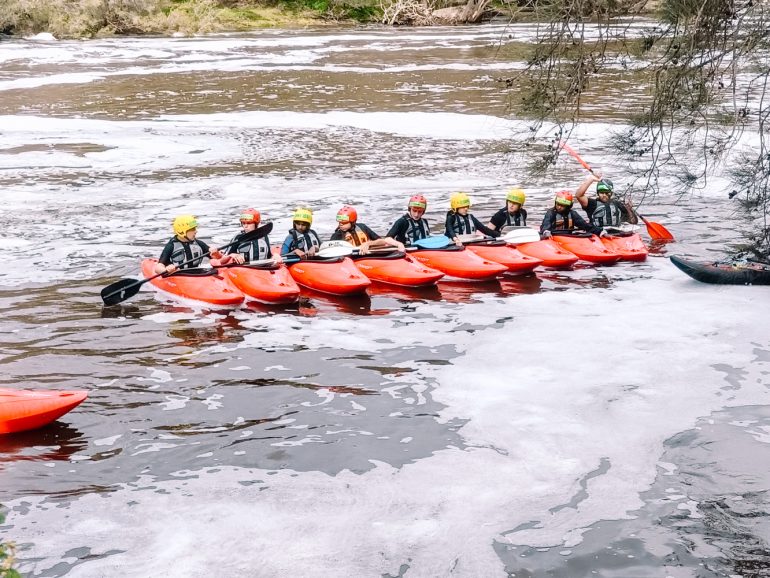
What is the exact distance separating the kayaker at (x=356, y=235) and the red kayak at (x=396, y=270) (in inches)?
5.0

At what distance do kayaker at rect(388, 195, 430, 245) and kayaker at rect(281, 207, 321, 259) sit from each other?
1.09m

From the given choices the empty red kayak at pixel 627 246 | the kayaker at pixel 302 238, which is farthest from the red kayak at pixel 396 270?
the empty red kayak at pixel 627 246

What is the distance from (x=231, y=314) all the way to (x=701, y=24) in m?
6.02

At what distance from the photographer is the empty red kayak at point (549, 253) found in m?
11.7

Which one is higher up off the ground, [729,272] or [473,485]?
[729,272]

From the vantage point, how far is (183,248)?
1090 cm

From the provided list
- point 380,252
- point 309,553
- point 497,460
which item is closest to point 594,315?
point 380,252

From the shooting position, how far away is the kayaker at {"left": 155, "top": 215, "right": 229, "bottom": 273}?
35.2ft

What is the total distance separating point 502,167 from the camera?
720 inches

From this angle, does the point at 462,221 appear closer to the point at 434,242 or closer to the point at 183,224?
the point at 434,242

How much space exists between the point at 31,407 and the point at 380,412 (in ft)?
8.87

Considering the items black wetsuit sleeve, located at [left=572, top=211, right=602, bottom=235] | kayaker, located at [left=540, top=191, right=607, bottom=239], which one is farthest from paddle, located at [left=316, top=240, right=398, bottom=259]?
black wetsuit sleeve, located at [left=572, top=211, right=602, bottom=235]

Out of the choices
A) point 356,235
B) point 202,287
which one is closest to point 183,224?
point 202,287

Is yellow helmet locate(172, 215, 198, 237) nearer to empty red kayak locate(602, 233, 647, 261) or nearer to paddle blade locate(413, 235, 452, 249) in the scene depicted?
paddle blade locate(413, 235, 452, 249)
